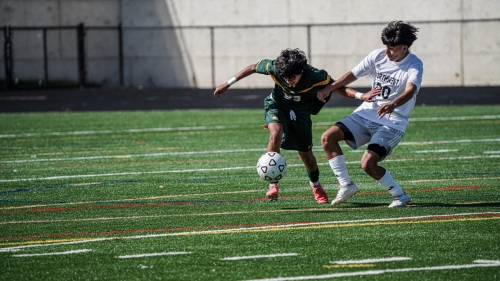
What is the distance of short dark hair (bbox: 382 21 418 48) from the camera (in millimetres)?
8773

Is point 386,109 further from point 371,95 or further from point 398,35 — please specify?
point 398,35

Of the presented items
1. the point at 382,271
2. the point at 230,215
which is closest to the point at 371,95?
the point at 230,215

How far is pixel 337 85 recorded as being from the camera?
30.4 feet

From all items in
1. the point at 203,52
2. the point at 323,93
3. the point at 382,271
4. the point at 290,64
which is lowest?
the point at 382,271

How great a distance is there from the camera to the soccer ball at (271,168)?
9.20 metres

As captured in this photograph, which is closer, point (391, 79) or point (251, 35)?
point (391, 79)

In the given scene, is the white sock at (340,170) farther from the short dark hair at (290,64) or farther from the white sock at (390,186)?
the short dark hair at (290,64)

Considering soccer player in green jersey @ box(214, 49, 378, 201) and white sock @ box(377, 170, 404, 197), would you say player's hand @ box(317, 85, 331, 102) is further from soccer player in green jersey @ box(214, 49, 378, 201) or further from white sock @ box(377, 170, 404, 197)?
white sock @ box(377, 170, 404, 197)

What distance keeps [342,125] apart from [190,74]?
25.2 metres

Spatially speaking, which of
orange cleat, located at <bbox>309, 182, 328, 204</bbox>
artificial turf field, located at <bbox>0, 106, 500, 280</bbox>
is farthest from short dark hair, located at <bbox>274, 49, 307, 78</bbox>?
artificial turf field, located at <bbox>0, 106, 500, 280</bbox>

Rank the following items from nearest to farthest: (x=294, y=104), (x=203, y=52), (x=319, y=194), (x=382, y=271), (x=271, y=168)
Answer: (x=382, y=271)
(x=271, y=168)
(x=319, y=194)
(x=294, y=104)
(x=203, y=52)

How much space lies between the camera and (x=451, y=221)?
801cm

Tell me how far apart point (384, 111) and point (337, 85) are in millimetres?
774

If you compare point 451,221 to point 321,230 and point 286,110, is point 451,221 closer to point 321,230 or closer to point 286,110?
point 321,230
